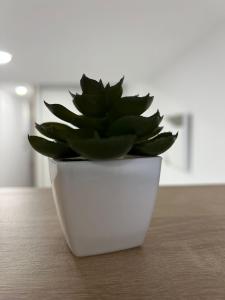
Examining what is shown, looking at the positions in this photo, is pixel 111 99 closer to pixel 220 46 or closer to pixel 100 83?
pixel 100 83

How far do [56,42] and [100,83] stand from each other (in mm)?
1810

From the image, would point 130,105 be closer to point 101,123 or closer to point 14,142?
point 101,123

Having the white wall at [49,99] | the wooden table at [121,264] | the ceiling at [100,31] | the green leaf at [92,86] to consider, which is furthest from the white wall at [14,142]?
the green leaf at [92,86]

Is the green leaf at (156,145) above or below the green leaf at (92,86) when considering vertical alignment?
below

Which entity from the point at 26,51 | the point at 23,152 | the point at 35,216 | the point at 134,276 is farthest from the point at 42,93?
the point at 134,276

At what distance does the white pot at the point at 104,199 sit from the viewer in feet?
1.03

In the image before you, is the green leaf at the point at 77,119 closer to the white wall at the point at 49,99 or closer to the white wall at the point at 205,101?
the white wall at the point at 205,101

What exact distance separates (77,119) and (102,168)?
69 millimetres

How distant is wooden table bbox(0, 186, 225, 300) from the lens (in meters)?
0.26

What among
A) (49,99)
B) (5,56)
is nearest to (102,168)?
(5,56)

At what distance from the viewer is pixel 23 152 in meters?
5.12

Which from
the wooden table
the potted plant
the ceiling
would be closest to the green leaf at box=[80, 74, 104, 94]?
the potted plant

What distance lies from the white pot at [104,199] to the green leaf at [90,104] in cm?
6

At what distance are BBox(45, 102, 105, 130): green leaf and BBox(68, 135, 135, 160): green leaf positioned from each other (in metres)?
0.04
